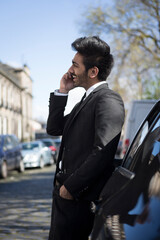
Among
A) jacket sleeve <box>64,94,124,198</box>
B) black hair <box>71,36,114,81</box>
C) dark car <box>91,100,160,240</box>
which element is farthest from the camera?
black hair <box>71,36,114,81</box>

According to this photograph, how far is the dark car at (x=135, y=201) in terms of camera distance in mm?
1574

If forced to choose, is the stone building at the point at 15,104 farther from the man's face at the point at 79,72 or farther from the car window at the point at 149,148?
the car window at the point at 149,148

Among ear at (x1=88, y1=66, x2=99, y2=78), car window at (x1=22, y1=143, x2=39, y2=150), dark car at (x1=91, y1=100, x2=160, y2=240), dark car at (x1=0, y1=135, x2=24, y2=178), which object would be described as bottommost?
car window at (x1=22, y1=143, x2=39, y2=150)

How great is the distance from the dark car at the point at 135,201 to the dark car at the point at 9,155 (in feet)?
42.9

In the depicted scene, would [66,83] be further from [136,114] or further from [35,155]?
Answer: [35,155]

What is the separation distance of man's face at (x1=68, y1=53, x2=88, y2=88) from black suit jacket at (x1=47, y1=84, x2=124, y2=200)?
134 millimetres

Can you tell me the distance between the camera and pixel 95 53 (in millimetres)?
2766

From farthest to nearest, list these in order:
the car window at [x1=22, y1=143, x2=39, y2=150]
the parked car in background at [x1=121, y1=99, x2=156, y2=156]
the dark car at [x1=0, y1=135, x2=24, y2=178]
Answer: the car window at [x1=22, y1=143, x2=39, y2=150] → the dark car at [x1=0, y1=135, x2=24, y2=178] → the parked car in background at [x1=121, y1=99, x2=156, y2=156]

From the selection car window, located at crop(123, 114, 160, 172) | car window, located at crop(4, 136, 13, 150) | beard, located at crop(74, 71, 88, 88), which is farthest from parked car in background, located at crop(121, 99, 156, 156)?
car window, located at crop(123, 114, 160, 172)

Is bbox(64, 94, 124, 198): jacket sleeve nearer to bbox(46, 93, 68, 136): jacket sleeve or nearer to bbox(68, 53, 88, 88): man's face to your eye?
bbox(68, 53, 88, 88): man's face

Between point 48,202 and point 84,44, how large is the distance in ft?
22.4

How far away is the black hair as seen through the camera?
2.75 m

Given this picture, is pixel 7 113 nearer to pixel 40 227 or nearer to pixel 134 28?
pixel 134 28

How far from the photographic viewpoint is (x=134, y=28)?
24438 mm
